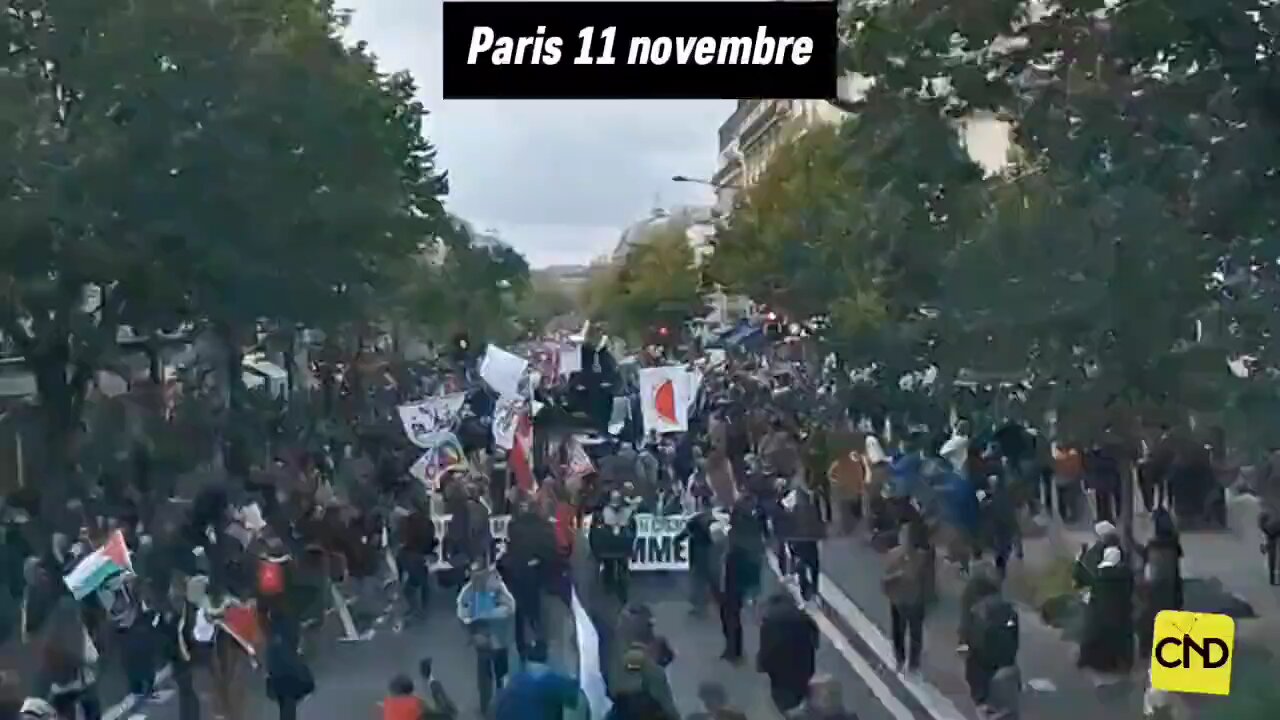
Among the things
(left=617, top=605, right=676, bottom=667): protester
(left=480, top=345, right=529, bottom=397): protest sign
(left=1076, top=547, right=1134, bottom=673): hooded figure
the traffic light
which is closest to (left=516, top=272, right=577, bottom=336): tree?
(left=480, top=345, right=529, bottom=397): protest sign

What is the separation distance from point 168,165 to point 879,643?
736 cm

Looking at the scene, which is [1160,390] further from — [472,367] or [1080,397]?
[472,367]

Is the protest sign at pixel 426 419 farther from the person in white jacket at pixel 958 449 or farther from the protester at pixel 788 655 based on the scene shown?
the protester at pixel 788 655

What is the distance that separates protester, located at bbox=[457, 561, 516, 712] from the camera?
1393cm

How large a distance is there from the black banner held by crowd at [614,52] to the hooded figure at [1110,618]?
16.0 ft

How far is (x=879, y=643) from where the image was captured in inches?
679

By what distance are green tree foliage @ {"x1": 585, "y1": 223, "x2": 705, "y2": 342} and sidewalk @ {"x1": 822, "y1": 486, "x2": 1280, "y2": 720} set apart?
4987mm

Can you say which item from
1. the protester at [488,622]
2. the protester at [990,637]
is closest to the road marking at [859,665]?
the protester at [990,637]

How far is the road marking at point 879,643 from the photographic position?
14.6 m

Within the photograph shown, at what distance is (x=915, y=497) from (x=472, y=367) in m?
7.95

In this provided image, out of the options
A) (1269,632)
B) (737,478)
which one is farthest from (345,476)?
(1269,632)

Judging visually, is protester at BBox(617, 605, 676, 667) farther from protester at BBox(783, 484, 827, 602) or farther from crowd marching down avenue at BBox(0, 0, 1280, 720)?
protester at BBox(783, 484, 827, 602)

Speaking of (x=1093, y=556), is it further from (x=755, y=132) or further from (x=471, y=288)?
(x=471, y=288)

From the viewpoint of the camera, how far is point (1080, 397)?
17.0 m
